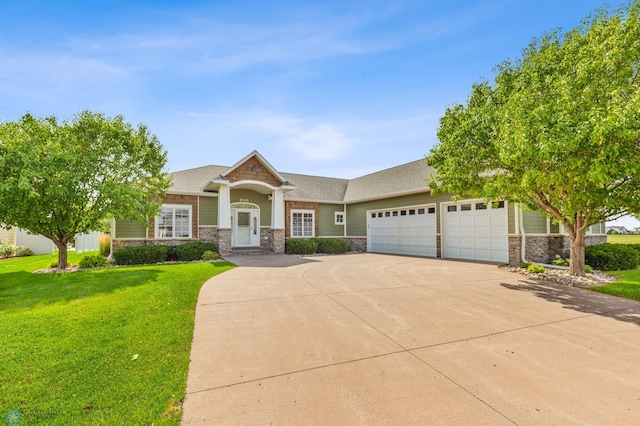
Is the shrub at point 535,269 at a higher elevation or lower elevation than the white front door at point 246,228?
lower

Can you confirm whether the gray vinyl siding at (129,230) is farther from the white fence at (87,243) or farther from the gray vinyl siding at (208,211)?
the white fence at (87,243)

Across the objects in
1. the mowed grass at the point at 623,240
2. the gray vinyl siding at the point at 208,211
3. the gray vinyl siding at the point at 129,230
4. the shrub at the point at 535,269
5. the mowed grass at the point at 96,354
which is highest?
the gray vinyl siding at the point at 208,211

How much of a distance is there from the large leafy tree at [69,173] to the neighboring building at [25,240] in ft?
38.3

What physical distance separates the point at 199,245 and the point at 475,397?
1393cm

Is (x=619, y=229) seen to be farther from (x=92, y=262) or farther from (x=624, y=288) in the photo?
(x=92, y=262)

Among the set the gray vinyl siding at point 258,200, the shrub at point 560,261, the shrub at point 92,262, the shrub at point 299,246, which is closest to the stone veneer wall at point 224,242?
the gray vinyl siding at point 258,200

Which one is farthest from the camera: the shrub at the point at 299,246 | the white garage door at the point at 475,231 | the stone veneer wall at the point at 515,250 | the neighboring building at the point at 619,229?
the neighboring building at the point at 619,229

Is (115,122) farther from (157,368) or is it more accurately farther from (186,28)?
(157,368)

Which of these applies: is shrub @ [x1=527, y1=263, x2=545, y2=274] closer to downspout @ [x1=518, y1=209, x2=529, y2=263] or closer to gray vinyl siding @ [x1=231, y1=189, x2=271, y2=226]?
downspout @ [x1=518, y1=209, x2=529, y2=263]

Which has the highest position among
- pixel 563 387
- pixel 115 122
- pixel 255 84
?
pixel 255 84

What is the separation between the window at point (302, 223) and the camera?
62.6 feet

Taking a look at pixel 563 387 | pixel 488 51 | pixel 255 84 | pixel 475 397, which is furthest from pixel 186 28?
pixel 563 387

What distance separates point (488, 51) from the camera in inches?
369

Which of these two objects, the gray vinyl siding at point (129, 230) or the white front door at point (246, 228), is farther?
the white front door at point (246, 228)
